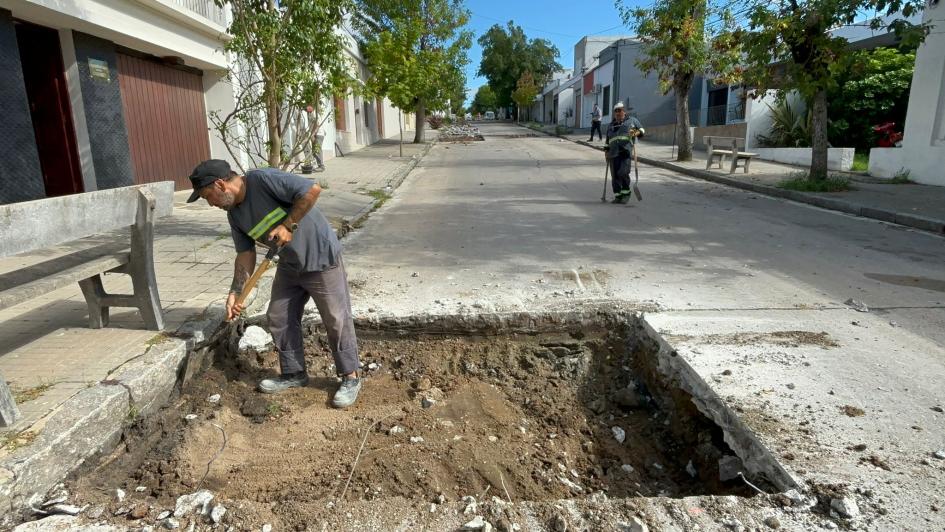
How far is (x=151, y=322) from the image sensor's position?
Result: 3.90 meters

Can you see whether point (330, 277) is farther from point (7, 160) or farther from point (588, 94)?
point (588, 94)

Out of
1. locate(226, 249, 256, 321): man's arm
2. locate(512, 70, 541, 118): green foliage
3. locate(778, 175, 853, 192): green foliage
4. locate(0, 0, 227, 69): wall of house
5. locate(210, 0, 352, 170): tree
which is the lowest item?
locate(778, 175, 853, 192): green foliage

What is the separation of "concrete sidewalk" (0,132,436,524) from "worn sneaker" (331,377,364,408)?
0.96m

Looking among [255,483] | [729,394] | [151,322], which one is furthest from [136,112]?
[729,394]

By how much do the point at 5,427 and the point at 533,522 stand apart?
2.36 metres

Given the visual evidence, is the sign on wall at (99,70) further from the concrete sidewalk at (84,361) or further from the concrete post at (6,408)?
the concrete post at (6,408)

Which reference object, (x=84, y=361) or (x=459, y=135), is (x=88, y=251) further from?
(x=459, y=135)

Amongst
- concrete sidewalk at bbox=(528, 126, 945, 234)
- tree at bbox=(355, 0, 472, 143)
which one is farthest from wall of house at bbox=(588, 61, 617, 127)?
concrete sidewalk at bbox=(528, 126, 945, 234)

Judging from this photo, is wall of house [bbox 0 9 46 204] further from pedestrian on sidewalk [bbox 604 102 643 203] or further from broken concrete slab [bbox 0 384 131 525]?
pedestrian on sidewalk [bbox 604 102 643 203]

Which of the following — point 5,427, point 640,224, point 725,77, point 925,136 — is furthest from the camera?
point 725,77

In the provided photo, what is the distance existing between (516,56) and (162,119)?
6056 cm

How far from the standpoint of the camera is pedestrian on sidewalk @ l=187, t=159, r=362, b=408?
10.4ft

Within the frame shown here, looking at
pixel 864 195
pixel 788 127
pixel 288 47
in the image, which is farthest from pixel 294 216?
pixel 788 127

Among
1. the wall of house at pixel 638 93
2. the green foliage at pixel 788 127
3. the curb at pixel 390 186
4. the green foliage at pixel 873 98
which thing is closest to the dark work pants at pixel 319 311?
the curb at pixel 390 186
